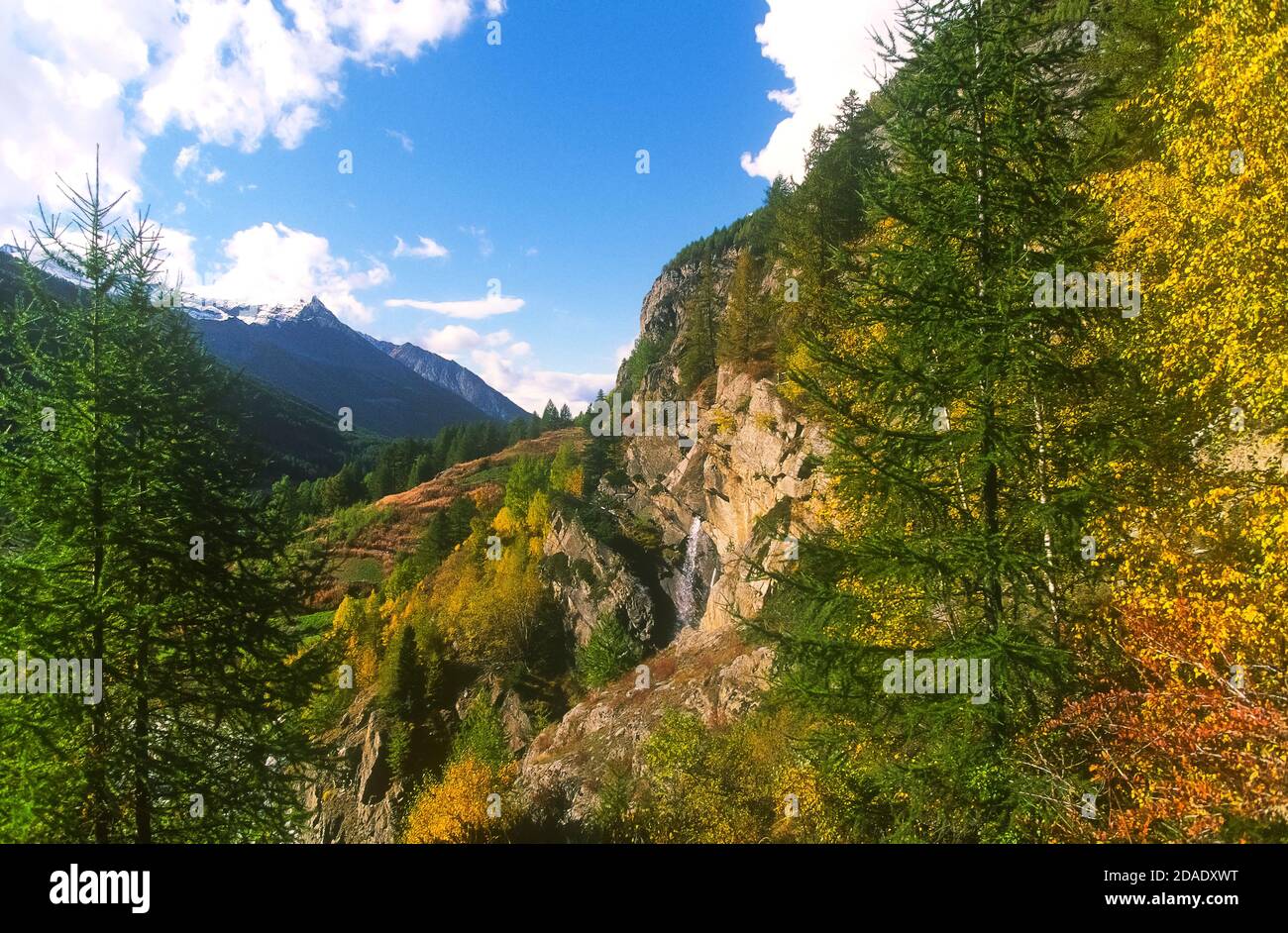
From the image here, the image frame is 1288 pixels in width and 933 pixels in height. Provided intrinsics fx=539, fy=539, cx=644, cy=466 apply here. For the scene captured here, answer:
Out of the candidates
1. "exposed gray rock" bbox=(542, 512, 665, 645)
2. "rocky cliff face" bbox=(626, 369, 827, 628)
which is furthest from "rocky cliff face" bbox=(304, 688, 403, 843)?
"rocky cliff face" bbox=(626, 369, 827, 628)

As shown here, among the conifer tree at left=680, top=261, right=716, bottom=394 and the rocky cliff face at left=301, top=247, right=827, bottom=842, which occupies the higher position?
the conifer tree at left=680, top=261, right=716, bottom=394

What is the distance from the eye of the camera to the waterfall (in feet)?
156

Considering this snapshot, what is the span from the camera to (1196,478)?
7895 millimetres

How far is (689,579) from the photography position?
48.4 m

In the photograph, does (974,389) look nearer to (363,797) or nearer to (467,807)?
(467,807)

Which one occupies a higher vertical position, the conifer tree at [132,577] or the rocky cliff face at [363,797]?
the conifer tree at [132,577]

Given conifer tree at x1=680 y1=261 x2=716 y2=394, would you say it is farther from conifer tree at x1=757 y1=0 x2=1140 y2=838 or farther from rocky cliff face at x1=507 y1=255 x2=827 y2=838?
conifer tree at x1=757 y1=0 x2=1140 y2=838

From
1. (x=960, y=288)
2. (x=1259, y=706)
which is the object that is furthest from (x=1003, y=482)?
(x=1259, y=706)

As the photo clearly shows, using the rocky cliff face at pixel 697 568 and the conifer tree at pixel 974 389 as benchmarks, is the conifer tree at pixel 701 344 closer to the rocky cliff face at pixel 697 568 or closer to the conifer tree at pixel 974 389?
the rocky cliff face at pixel 697 568

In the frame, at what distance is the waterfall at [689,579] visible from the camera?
47500 mm

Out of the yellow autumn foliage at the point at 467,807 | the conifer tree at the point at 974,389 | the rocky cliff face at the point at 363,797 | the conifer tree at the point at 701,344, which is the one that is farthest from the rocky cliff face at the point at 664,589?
the conifer tree at the point at 974,389

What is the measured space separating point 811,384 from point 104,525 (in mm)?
10262

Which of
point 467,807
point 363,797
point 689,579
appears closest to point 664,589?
point 689,579

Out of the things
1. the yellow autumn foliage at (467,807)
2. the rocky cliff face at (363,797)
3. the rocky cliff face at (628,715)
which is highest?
the rocky cliff face at (628,715)
